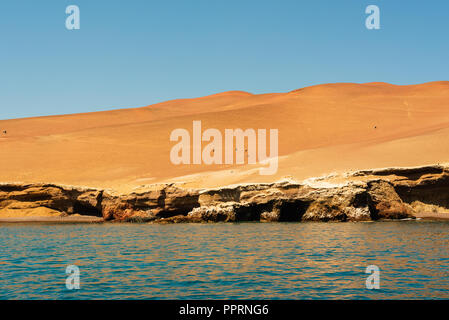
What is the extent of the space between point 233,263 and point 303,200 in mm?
16970

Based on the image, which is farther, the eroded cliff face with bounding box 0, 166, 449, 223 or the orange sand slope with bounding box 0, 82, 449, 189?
the orange sand slope with bounding box 0, 82, 449, 189

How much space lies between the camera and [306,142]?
6209cm

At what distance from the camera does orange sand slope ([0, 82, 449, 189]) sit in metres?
40.8

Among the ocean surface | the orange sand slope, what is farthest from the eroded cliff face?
the ocean surface

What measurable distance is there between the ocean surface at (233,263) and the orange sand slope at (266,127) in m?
13.7

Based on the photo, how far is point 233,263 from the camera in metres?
16.5

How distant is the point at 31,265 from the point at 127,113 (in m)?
85.6

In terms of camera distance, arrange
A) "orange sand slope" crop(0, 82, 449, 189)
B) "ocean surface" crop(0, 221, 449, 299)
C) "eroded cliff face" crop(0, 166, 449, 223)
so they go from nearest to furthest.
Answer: "ocean surface" crop(0, 221, 449, 299), "eroded cliff face" crop(0, 166, 449, 223), "orange sand slope" crop(0, 82, 449, 189)

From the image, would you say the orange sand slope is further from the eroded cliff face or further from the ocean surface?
the ocean surface

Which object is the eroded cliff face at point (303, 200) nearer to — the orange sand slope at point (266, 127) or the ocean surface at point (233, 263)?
the orange sand slope at point (266, 127)

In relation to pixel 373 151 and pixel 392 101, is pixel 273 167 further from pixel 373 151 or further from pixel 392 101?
pixel 392 101

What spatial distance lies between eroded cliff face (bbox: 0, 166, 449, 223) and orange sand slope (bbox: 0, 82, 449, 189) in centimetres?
239

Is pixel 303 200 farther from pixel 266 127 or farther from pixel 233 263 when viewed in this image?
pixel 266 127

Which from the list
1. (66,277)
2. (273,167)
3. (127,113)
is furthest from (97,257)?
(127,113)
